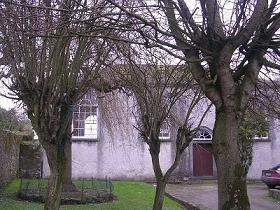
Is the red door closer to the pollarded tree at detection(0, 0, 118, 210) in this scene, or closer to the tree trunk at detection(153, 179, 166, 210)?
Answer: the tree trunk at detection(153, 179, 166, 210)

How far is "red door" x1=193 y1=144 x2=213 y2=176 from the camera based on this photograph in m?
35.8

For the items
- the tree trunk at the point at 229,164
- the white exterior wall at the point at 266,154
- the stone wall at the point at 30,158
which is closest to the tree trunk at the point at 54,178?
the tree trunk at the point at 229,164

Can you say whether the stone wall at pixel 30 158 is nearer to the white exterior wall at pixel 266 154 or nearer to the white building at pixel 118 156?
the white building at pixel 118 156

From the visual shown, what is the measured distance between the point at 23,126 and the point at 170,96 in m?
22.7

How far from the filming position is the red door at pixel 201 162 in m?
35.8

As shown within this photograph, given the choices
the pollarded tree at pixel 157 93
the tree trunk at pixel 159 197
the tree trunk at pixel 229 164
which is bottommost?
the tree trunk at pixel 159 197

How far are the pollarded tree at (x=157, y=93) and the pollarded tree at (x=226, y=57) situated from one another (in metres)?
3.62

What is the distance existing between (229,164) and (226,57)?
145 cm

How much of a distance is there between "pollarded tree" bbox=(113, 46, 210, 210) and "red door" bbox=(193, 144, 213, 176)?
23.3 meters

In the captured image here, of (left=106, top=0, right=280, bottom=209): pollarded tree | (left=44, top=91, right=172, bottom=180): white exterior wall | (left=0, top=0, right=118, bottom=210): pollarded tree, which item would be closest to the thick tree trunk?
(left=0, top=0, right=118, bottom=210): pollarded tree

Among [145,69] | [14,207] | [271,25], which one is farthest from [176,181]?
[271,25]

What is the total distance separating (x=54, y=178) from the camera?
29.8ft

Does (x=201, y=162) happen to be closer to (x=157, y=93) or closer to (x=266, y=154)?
(x=266, y=154)

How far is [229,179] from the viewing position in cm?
657
